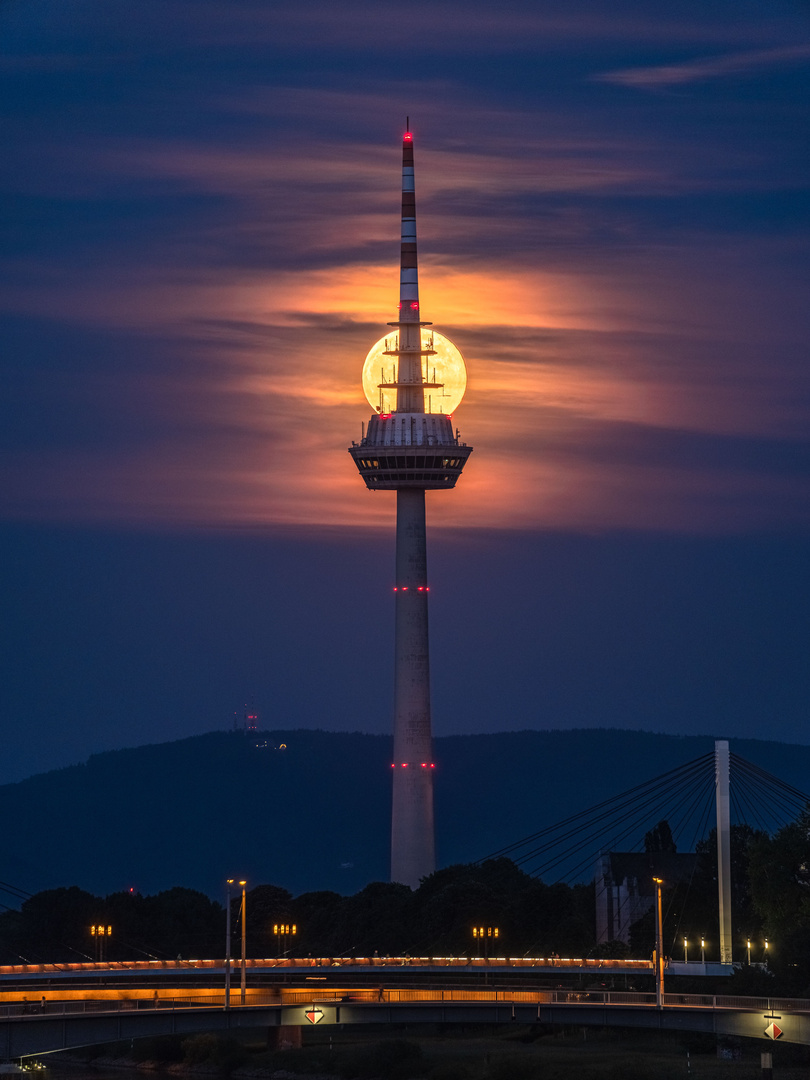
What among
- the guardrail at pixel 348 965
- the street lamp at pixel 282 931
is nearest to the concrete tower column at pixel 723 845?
the guardrail at pixel 348 965

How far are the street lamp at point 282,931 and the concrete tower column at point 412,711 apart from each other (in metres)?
13.2

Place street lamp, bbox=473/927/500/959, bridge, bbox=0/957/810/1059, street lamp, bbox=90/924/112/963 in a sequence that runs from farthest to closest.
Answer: street lamp, bbox=90/924/112/963 → street lamp, bbox=473/927/500/959 → bridge, bbox=0/957/810/1059

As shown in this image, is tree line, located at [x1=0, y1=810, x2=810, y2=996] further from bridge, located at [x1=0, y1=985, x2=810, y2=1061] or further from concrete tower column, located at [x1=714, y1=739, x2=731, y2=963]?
bridge, located at [x1=0, y1=985, x2=810, y2=1061]

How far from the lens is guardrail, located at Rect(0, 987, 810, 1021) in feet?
339

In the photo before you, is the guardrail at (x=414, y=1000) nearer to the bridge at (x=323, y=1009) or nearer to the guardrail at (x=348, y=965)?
the bridge at (x=323, y=1009)

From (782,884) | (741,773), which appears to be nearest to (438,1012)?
(782,884)

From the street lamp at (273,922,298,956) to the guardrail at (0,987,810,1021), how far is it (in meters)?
65.3

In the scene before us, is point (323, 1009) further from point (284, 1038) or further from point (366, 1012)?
point (284, 1038)

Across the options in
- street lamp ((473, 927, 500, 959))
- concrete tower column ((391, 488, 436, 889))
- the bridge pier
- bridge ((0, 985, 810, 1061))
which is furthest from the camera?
concrete tower column ((391, 488, 436, 889))

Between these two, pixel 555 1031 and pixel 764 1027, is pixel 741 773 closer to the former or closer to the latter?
pixel 555 1031

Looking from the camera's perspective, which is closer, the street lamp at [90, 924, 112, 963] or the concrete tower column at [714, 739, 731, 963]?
the concrete tower column at [714, 739, 731, 963]

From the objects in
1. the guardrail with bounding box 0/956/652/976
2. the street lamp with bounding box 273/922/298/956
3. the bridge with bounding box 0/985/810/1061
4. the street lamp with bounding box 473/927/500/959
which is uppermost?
the street lamp with bounding box 273/922/298/956

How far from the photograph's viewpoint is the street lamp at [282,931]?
186m

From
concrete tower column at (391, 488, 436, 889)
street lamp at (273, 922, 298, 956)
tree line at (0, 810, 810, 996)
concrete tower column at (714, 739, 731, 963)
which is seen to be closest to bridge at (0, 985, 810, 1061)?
concrete tower column at (714, 739, 731, 963)
